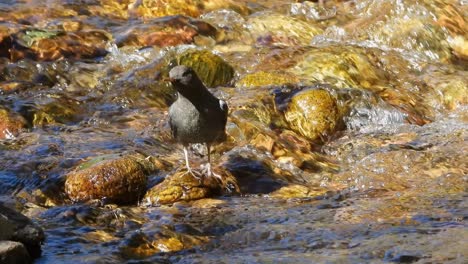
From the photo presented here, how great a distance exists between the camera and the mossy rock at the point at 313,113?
9.02 meters

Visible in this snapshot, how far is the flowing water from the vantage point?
543 centimetres

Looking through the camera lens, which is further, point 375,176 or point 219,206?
point 375,176

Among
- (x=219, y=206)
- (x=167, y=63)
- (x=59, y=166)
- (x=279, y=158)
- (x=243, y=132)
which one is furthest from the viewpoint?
(x=167, y=63)

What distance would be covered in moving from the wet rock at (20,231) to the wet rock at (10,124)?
334 cm

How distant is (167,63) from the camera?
34.4 ft

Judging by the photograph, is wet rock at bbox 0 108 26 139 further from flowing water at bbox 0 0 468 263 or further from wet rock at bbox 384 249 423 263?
wet rock at bbox 384 249 423 263

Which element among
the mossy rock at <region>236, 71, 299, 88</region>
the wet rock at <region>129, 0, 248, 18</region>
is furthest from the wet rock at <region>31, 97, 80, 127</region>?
the wet rock at <region>129, 0, 248, 18</region>

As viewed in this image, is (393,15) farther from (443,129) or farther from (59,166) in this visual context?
(59,166)

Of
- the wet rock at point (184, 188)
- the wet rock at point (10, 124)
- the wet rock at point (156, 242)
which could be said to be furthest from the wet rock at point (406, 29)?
the wet rock at point (156, 242)

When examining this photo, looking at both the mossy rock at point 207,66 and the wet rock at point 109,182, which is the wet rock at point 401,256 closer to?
the wet rock at point 109,182

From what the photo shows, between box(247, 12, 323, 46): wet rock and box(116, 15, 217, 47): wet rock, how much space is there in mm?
857

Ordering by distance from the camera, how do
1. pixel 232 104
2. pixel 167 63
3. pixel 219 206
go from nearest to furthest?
pixel 219 206 < pixel 232 104 < pixel 167 63

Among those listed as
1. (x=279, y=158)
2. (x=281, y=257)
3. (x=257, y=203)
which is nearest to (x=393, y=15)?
(x=279, y=158)

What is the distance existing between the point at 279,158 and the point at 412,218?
7.51 feet
